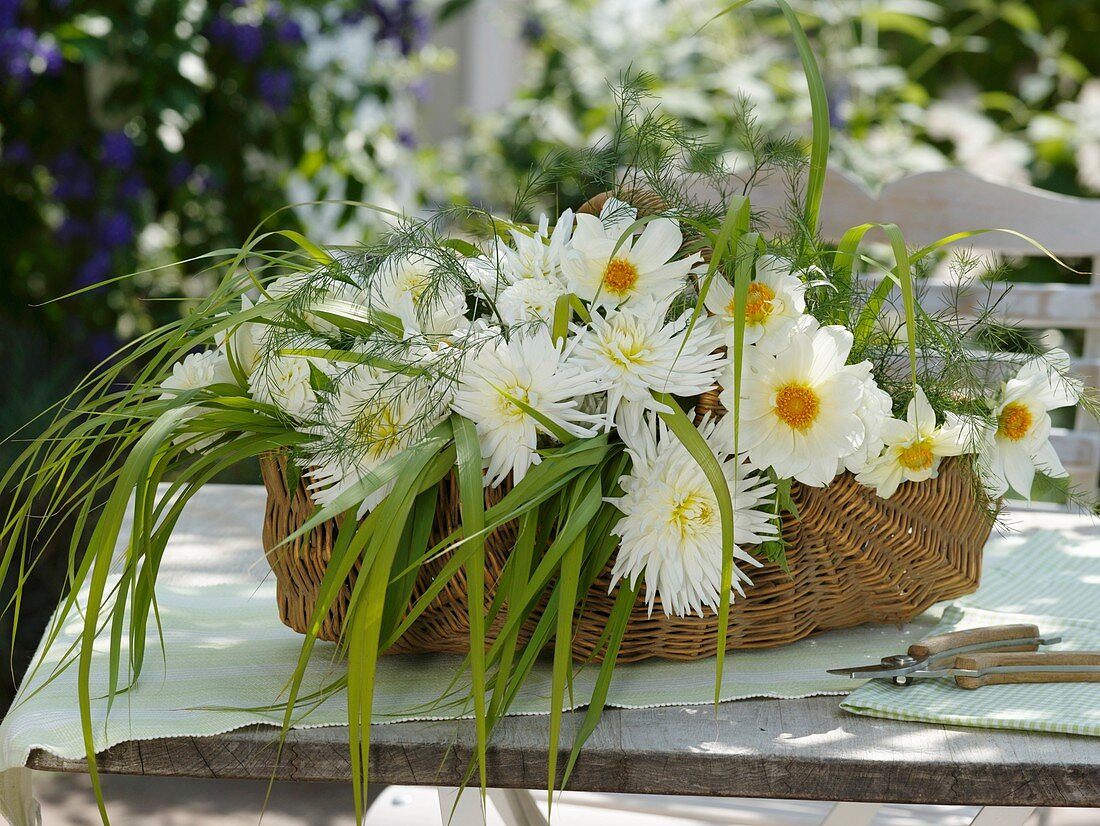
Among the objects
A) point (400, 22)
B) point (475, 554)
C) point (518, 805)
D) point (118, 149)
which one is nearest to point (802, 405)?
point (475, 554)

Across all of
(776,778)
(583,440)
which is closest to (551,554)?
(583,440)

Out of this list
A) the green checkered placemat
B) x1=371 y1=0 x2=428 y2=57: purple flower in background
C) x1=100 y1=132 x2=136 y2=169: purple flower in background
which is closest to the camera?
the green checkered placemat

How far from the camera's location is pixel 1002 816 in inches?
32.3

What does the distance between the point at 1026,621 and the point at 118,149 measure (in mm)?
1985

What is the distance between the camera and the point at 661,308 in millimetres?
727

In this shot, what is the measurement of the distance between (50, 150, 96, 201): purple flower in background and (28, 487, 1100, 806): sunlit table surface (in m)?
1.92

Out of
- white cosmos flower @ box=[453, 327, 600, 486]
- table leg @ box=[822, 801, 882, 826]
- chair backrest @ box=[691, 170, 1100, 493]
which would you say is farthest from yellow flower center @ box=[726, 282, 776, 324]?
chair backrest @ box=[691, 170, 1100, 493]

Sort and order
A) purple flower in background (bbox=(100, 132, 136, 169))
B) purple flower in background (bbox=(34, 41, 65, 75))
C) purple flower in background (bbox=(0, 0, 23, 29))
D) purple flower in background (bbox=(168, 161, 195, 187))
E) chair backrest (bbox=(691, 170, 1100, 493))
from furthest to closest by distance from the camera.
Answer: purple flower in background (bbox=(168, 161, 195, 187)) → purple flower in background (bbox=(100, 132, 136, 169)) → purple flower in background (bbox=(34, 41, 65, 75)) → purple flower in background (bbox=(0, 0, 23, 29)) → chair backrest (bbox=(691, 170, 1100, 493))

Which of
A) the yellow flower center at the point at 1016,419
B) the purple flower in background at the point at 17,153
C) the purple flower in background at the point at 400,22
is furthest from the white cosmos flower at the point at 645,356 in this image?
the purple flower in background at the point at 400,22

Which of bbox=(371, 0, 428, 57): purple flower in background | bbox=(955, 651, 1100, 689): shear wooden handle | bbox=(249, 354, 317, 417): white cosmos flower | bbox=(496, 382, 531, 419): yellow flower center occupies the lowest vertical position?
bbox=(955, 651, 1100, 689): shear wooden handle

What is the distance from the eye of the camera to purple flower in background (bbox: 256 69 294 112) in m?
2.49

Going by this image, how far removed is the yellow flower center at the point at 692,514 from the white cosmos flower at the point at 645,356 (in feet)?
0.21

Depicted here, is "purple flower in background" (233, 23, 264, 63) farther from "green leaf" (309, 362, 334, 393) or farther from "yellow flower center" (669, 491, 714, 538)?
"yellow flower center" (669, 491, 714, 538)

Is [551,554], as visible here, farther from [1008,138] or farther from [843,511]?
[1008,138]
